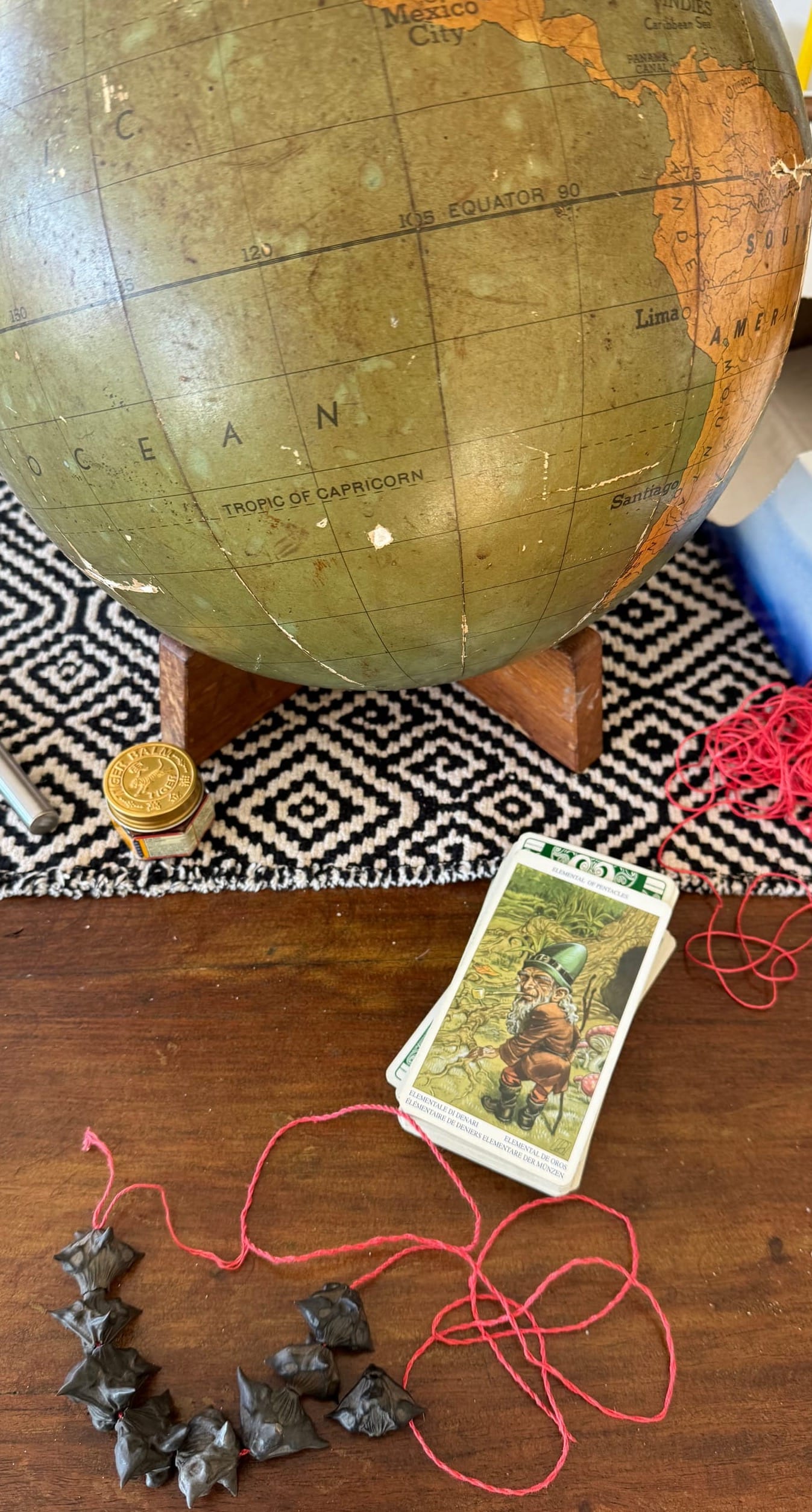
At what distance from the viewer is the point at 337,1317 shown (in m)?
0.69

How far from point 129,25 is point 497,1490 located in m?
0.97

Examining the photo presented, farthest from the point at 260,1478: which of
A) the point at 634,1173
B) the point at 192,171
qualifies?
the point at 192,171

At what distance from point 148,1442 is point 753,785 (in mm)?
804

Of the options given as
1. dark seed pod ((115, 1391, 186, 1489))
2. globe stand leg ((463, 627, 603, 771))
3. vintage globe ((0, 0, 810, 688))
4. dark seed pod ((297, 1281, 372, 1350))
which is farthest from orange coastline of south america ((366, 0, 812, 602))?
dark seed pod ((115, 1391, 186, 1489))

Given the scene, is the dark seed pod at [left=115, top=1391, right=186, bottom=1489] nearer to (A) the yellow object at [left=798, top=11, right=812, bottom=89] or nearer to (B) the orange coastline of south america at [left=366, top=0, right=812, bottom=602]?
(B) the orange coastline of south america at [left=366, top=0, right=812, bottom=602]

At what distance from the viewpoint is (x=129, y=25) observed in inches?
21.8

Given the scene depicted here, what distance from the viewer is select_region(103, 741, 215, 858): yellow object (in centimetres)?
91

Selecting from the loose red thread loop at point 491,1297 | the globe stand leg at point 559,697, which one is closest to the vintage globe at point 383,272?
the globe stand leg at point 559,697

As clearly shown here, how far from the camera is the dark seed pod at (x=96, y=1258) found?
0.72 meters

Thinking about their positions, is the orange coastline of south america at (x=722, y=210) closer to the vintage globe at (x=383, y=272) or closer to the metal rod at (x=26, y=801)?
the vintage globe at (x=383, y=272)

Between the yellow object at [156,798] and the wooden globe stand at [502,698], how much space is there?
0.07 metres

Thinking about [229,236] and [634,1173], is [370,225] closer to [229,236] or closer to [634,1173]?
[229,236]

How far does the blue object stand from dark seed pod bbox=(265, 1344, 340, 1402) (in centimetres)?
85

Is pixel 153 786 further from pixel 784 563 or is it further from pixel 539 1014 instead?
pixel 784 563
